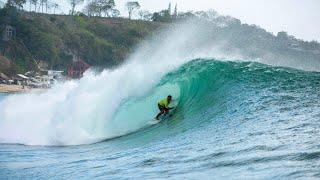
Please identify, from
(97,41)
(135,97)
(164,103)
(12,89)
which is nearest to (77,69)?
(97,41)

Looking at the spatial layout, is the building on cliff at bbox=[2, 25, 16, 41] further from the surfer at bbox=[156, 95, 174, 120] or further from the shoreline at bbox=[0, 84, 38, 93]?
the surfer at bbox=[156, 95, 174, 120]

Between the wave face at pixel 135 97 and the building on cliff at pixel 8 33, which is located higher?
the building on cliff at pixel 8 33

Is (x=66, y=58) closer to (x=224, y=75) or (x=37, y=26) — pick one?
(x=37, y=26)

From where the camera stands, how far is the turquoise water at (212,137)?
742 cm

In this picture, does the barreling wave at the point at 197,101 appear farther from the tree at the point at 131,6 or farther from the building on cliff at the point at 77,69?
the tree at the point at 131,6

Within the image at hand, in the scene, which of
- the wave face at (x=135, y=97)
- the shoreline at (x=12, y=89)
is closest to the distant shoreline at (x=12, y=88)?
the shoreline at (x=12, y=89)

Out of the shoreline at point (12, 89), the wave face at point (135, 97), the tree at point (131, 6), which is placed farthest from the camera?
the tree at point (131, 6)

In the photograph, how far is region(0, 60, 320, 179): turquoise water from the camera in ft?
24.3

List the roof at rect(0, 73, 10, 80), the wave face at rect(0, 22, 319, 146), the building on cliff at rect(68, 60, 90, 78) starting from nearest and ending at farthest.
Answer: the wave face at rect(0, 22, 319, 146), the roof at rect(0, 73, 10, 80), the building on cliff at rect(68, 60, 90, 78)

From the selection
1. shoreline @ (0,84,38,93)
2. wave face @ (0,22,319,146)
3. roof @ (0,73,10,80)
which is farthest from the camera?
roof @ (0,73,10,80)

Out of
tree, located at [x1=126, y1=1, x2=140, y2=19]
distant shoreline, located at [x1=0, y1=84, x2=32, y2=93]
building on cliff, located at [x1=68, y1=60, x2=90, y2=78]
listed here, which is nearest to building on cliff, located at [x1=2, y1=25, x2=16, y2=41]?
building on cliff, located at [x1=68, y1=60, x2=90, y2=78]

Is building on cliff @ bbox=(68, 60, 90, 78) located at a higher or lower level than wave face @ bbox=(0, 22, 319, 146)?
lower

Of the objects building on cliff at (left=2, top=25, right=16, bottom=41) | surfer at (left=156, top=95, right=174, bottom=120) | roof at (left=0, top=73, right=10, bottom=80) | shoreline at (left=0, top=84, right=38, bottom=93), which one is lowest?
shoreline at (left=0, top=84, right=38, bottom=93)

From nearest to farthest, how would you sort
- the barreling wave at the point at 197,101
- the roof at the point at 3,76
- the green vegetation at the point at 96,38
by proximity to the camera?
the barreling wave at the point at 197,101 < the roof at the point at 3,76 < the green vegetation at the point at 96,38
